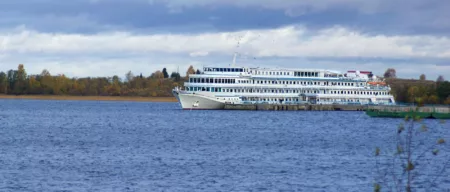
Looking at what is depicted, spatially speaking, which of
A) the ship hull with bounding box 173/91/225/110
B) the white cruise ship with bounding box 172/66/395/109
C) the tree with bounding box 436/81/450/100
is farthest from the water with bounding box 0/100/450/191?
the tree with bounding box 436/81/450/100

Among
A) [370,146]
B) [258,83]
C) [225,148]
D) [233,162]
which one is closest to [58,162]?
[233,162]

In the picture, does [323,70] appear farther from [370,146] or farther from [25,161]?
[25,161]

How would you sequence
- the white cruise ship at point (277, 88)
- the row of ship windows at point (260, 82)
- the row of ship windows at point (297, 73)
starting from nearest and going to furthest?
the row of ship windows at point (260, 82) < the white cruise ship at point (277, 88) < the row of ship windows at point (297, 73)

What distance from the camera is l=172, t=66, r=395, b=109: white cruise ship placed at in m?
127

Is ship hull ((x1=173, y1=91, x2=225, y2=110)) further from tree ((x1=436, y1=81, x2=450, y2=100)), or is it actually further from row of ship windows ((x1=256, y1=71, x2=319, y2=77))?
tree ((x1=436, y1=81, x2=450, y2=100))

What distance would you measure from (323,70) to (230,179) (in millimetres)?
98469

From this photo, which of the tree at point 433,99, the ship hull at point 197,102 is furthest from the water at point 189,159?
the tree at point 433,99

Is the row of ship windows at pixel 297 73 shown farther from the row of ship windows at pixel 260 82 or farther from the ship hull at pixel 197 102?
the ship hull at pixel 197 102

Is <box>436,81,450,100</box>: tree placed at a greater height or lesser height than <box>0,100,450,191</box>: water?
greater

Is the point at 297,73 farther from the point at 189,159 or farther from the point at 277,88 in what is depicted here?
the point at 189,159

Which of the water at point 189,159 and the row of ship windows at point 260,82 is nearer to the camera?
the water at point 189,159

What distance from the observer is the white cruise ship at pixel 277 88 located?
12681 centimetres

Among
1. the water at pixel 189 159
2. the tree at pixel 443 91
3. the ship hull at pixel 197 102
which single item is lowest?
the water at pixel 189 159

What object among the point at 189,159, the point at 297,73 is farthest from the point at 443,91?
the point at 189,159
